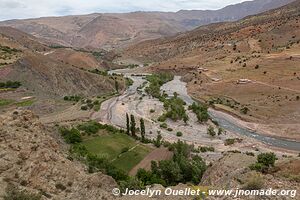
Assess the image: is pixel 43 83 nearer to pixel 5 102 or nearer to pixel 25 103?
pixel 25 103

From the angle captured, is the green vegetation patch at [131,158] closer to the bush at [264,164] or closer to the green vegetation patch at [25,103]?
the bush at [264,164]

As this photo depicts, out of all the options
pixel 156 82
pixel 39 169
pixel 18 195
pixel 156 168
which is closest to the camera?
pixel 18 195

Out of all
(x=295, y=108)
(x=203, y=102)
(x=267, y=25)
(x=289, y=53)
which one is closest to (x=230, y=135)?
(x=295, y=108)

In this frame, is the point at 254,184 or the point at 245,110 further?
the point at 245,110

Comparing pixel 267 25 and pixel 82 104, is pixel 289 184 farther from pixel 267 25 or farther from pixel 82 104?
pixel 267 25

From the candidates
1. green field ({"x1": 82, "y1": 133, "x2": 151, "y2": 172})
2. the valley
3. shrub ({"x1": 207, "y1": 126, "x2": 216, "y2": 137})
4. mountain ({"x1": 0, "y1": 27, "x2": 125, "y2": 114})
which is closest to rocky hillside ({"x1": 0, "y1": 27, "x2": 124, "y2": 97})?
mountain ({"x1": 0, "y1": 27, "x2": 125, "y2": 114})

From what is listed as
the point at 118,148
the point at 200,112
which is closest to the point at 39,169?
the point at 118,148

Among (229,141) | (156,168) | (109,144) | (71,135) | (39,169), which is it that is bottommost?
(229,141)
